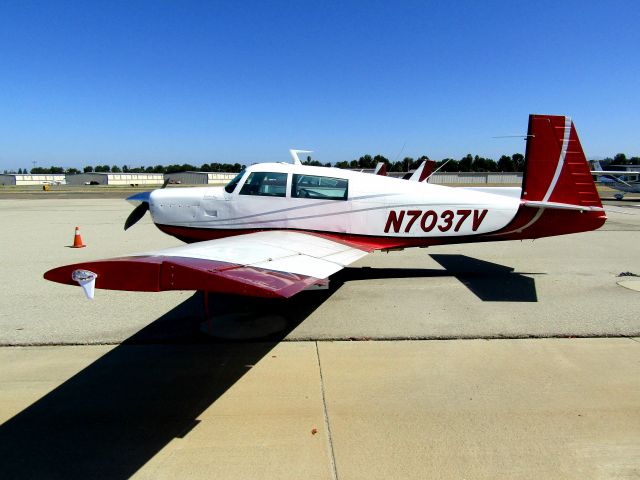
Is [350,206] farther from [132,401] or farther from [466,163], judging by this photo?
[466,163]

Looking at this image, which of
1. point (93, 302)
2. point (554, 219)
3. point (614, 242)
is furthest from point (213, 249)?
point (614, 242)

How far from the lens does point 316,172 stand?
7152 mm

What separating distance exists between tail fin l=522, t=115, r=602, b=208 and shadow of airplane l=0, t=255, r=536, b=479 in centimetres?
484

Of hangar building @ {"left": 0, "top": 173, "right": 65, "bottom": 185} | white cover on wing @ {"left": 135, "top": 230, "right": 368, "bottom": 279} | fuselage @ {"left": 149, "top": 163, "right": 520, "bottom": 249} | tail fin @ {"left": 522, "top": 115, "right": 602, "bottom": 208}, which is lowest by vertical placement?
white cover on wing @ {"left": 135, "top": 230, "right": 368, "bottom": 279}

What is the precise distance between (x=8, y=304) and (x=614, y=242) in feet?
48.0

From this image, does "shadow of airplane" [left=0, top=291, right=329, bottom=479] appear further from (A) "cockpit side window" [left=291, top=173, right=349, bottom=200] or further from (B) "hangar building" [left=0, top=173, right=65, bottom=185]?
(B) "hangar building" [left=0, top=173, right=65, bottom=185]

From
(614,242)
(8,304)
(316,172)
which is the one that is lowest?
(8,304)

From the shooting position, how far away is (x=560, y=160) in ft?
23.0

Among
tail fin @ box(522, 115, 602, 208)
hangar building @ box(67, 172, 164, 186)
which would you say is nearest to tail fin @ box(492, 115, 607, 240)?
tail fin @ box(522, 115, 602, 208)

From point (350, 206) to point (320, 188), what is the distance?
2.02 ft

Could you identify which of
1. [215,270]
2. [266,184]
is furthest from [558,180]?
[215,270]

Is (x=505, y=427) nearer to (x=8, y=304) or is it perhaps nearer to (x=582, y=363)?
(x=582, y=363)

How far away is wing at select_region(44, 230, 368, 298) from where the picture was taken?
2830 millimetres

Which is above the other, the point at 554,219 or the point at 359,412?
the point at 554,219
